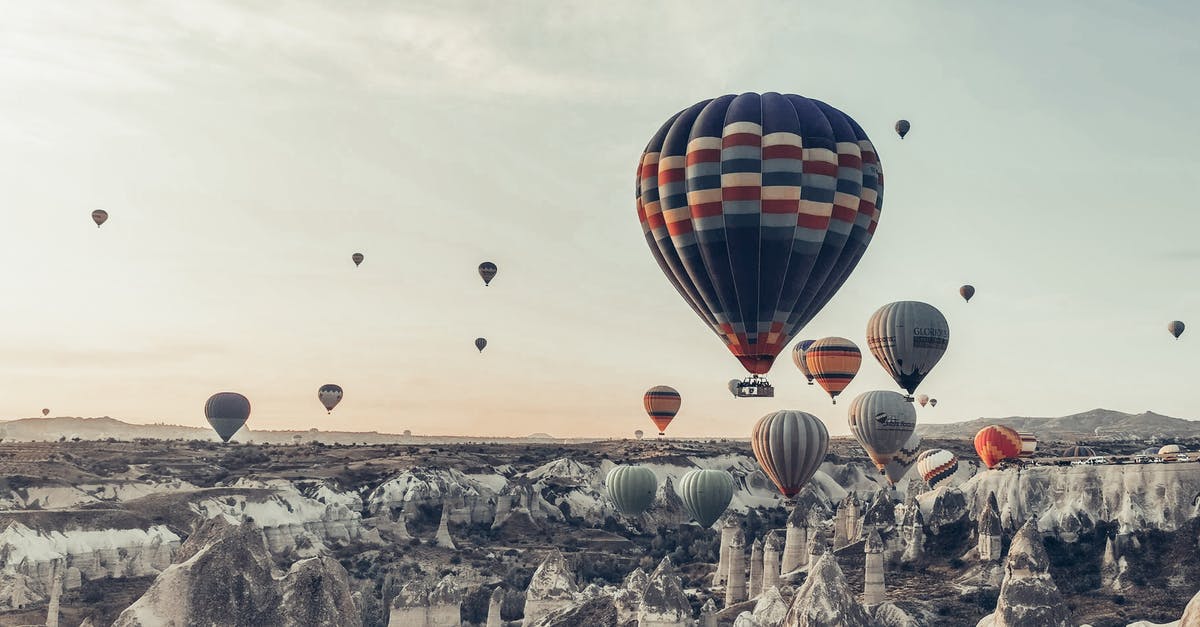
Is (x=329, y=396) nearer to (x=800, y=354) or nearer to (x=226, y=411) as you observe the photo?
(x=226, y=411)

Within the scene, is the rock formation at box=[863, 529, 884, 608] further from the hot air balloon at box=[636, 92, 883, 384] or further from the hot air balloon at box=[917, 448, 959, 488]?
the hot air balloon at box=[917, 448, 959, 488]

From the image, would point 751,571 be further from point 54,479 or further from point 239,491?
point 54,479

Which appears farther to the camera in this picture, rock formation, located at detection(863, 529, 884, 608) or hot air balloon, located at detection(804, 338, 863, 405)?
hot air balloon, located at detection(804, 338, 863, 405)

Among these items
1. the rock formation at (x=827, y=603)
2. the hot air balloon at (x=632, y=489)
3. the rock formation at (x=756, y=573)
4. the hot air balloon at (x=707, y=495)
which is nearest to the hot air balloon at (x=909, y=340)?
the rock formation at (x=756, y=573)

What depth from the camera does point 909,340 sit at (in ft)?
312

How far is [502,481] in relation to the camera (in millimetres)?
139125

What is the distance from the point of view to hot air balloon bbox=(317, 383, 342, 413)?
172 metres

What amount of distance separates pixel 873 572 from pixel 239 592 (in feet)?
166

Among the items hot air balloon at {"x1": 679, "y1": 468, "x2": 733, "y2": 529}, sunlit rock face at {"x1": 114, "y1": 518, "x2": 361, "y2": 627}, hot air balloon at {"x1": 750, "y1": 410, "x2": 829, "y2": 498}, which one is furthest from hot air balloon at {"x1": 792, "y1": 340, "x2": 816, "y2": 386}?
sunlit rock face at {"x1": 114, "y1": 518, "x2": 361, "y2": 627}

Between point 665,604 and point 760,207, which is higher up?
point 760,207

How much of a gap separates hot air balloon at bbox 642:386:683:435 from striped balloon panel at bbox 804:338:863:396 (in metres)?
37.3

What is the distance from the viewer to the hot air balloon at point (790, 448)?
93562mm

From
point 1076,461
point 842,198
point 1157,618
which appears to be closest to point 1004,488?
point 1076,461

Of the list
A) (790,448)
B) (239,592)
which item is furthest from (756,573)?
(239,592)
